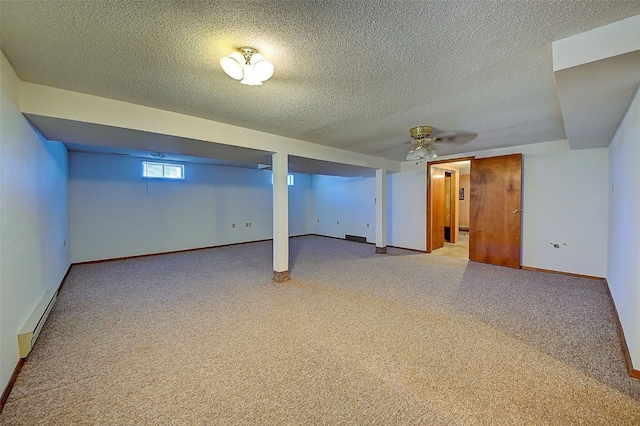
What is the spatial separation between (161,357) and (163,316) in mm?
809

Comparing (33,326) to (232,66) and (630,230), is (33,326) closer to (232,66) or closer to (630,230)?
(232,66)

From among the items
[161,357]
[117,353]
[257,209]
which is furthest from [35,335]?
[257,209]

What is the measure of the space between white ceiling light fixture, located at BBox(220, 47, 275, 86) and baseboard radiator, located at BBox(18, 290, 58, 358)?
2.45 meters

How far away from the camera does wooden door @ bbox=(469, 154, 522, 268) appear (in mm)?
4410

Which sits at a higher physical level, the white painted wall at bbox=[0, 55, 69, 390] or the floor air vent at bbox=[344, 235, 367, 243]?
the white painted wall at bbox=[0, 55, 69, 390]

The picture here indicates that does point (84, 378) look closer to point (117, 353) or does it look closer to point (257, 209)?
point (117, 353)

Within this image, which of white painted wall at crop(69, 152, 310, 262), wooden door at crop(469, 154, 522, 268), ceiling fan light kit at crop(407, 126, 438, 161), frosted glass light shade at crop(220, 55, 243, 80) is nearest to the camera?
frosted glass light shade at crop(220, 55, 243, 80)

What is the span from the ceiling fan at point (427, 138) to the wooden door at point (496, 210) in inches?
43.7

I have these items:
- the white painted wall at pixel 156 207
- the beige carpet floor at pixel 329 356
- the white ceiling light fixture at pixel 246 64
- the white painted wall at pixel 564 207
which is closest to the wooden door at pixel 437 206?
the white painted wall at pixel 564 207

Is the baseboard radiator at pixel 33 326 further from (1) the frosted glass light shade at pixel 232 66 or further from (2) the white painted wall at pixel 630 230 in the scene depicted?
(2) the white painted wall at pixel 630 230

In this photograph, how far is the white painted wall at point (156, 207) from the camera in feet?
16.3

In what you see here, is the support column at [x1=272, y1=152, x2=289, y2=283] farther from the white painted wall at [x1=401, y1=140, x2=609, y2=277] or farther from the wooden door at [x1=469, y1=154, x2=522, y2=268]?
the white painted wall at [x1=401, y1=140, x2=609, y2=277]

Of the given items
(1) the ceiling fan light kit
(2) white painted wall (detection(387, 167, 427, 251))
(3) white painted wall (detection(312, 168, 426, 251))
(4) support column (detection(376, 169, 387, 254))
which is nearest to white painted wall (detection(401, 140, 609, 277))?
(2) white painted wall (detection(387, 167, 427, 251))

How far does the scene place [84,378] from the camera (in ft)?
5.70
